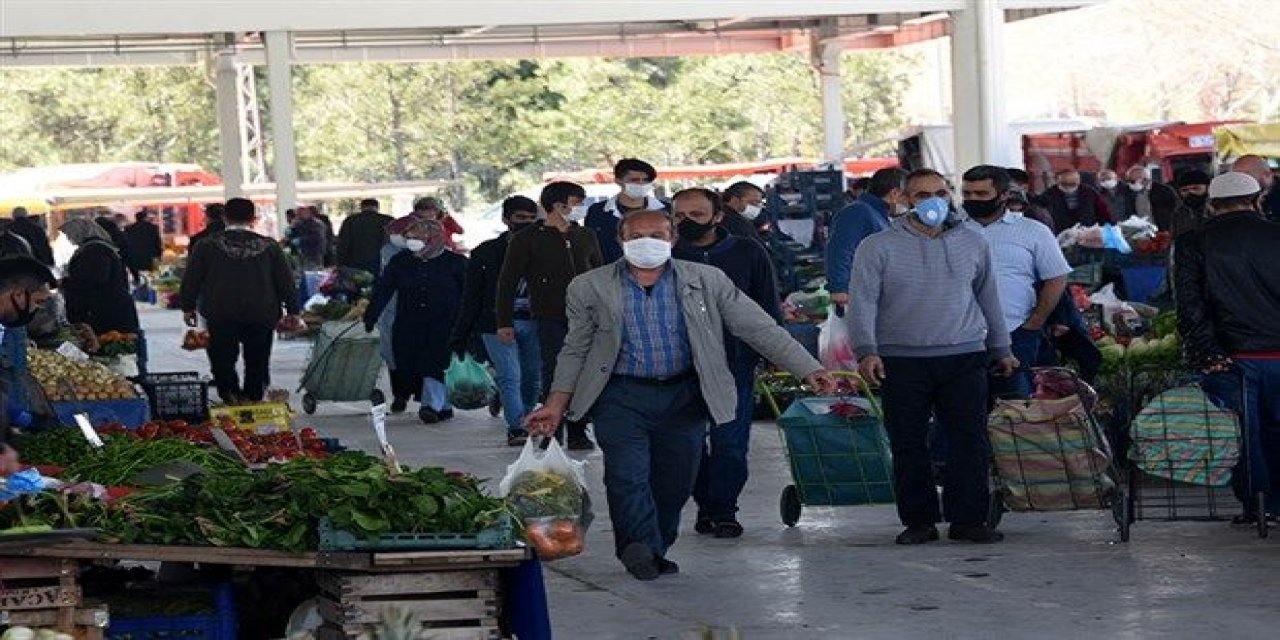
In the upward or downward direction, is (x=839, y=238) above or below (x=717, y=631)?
above

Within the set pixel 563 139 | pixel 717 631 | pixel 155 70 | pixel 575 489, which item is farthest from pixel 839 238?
pixel 155 70

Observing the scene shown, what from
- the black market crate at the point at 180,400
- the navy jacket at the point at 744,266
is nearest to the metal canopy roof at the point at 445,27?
the black market crate at the point at 180,400

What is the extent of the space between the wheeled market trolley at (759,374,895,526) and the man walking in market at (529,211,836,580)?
131 cm

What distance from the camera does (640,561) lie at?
10719mm

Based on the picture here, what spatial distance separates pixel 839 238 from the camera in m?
15.2

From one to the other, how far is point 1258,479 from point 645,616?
325 cm

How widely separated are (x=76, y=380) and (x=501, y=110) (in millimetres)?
54919

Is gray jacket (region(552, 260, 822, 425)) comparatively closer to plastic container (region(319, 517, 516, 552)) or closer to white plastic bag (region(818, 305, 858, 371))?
plastic container (region(319, 517, 516, 552))

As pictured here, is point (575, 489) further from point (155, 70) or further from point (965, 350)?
point (155, 70)

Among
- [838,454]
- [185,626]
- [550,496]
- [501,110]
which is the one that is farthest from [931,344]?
[501,110]

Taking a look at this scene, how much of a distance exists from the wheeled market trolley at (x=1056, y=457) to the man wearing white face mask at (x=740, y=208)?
11.3ft

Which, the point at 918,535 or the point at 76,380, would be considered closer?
the point at 918,535

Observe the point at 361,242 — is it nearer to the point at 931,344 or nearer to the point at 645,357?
the point at 931,344

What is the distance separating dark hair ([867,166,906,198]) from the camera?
16.0m
